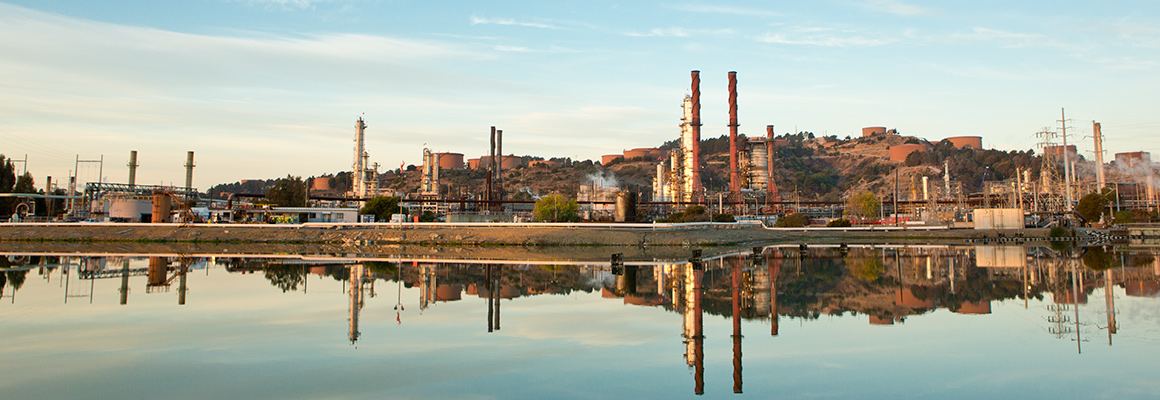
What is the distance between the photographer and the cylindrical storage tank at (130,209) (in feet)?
252

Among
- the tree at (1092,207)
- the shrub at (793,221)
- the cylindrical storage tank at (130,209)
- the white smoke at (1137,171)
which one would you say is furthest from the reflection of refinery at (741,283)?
the white smoke at (1137,171)

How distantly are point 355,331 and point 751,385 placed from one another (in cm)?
801

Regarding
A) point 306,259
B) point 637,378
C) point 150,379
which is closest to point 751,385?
point 637,378

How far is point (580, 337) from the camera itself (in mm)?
13055

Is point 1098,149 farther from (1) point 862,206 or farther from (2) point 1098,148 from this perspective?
(1) point 862,206

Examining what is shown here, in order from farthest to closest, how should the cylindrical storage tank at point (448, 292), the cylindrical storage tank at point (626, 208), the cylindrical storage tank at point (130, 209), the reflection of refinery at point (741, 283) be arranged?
1. the cylindrical storage tank at point (130, 209)
2. the cylindrical storage tank at point (626, 208)
3. the cylindrical storage tank at point (448, 292)
4. the reflection of refinery at point (741, 283)

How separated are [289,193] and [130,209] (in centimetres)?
2757

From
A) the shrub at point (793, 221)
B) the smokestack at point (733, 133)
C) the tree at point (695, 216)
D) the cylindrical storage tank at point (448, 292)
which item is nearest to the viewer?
the cylindrical storage tank at point (448, 292)

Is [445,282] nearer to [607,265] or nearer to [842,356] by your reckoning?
[607,265]

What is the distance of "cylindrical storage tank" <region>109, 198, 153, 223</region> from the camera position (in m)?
76.8

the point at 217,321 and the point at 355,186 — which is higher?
the point at 355,186

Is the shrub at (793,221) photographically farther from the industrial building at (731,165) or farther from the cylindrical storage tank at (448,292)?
the cylindrical storage tank at (448,292)

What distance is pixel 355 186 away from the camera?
10906 cm

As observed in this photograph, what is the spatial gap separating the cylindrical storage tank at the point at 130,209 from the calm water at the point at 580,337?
58.4 meters
